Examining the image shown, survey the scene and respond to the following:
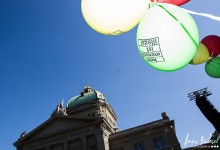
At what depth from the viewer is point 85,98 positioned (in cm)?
4606

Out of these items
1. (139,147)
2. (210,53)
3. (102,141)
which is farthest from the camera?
(139,147)

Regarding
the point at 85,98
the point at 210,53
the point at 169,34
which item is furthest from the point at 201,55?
the point at 85,98

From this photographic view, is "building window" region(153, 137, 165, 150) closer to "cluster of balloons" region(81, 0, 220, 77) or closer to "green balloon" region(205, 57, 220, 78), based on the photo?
"green balloon" region(205, 57, 220, 78)

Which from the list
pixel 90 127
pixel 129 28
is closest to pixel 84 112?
pixel 90 127

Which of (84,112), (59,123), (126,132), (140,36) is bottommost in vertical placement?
(140,36)

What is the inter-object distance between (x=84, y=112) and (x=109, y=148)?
11.4 m

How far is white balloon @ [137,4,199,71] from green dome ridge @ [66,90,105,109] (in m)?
41.9

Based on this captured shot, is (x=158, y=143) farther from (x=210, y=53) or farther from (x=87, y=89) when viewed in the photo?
(x=210, y=53)

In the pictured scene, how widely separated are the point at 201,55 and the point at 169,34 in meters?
2.66

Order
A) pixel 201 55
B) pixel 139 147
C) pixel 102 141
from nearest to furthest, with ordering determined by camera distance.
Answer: pixel 201 55
pixel 102 141
pixel 139 147

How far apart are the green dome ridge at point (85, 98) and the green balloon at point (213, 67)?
3953 centimetres

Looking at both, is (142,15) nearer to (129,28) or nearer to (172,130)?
(129,28)

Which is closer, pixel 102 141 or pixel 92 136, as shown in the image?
pixel 102 141

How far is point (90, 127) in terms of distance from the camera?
34000 mm
